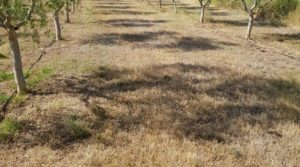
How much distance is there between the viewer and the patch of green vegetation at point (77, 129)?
11.5m

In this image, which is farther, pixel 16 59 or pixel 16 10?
pixel 16 59

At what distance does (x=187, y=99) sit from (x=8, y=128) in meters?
6.26

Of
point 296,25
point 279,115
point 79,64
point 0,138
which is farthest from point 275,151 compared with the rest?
point 296,25

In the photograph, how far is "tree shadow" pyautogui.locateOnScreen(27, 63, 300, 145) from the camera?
12469 mm

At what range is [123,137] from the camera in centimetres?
1149

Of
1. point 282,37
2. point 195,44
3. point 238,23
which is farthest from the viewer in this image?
point 238,23

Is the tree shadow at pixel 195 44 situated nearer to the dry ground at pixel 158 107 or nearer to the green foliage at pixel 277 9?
the dry ground at pixel 158 107

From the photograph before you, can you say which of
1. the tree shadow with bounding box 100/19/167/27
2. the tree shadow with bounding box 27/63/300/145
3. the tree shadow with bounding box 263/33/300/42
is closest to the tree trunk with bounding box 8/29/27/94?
the tree shadow with bounding box 27/63/300/145

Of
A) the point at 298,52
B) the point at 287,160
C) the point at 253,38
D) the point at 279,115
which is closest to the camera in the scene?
the point at 287,160

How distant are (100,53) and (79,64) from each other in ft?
9.64

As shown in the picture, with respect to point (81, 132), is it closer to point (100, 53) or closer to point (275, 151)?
point (275, 151)

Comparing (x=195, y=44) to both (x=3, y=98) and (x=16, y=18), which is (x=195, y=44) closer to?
(x=16, y=18)

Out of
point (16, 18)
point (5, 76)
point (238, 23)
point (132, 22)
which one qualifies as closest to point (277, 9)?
point (238, 23)

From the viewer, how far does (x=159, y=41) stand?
26953mm
